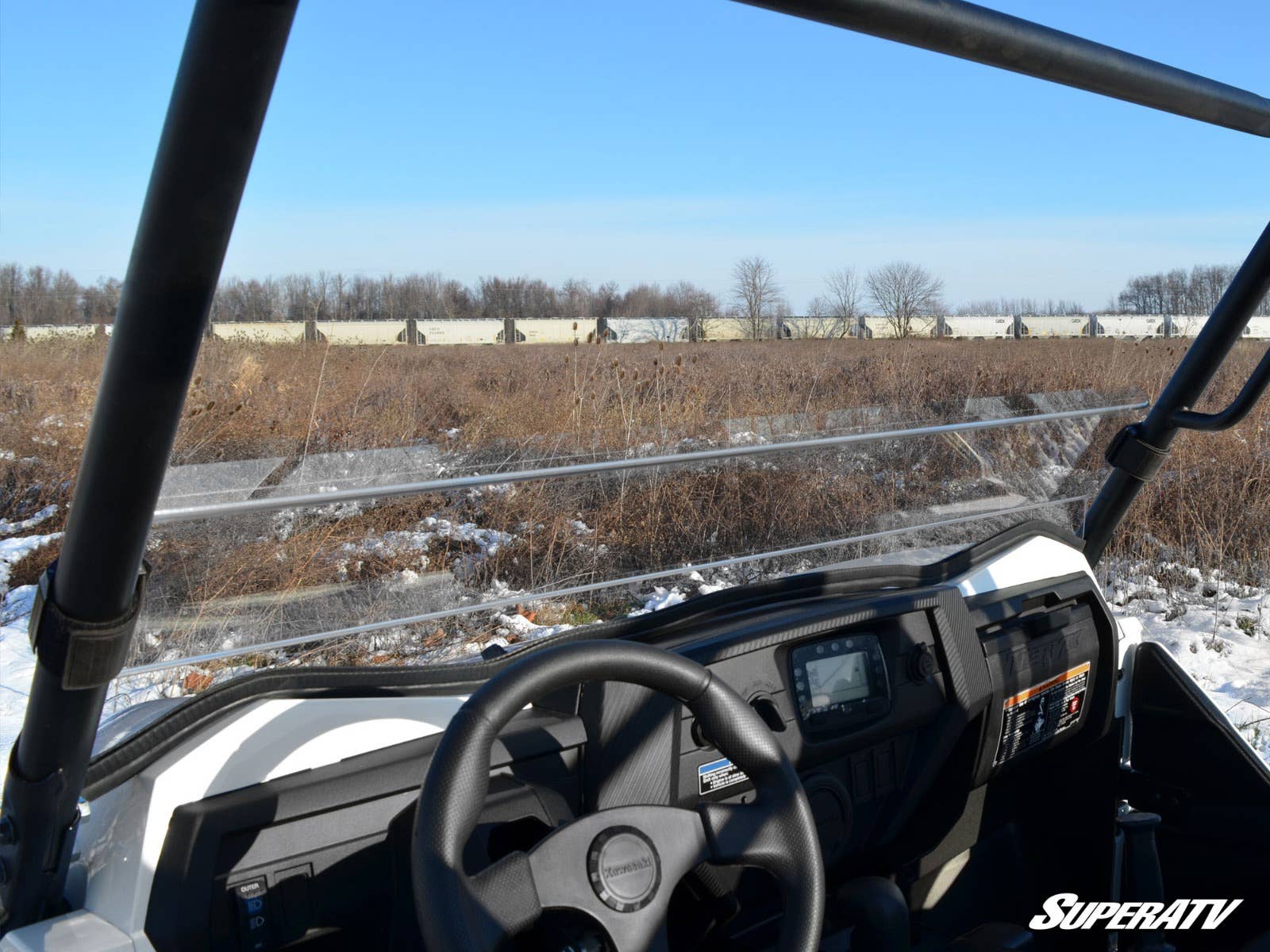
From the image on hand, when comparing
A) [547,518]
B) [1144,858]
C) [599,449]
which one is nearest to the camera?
[1144,858]

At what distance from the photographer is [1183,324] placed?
15.3 ft

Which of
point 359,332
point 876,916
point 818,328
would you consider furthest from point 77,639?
point 818,328

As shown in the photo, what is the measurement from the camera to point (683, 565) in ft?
14.4

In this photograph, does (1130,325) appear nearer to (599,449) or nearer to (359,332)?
(599,449)

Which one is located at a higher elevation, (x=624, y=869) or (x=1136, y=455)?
(x=1136, y=455)

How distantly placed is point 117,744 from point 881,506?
3643 mm

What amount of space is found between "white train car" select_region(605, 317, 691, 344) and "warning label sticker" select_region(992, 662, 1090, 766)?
4384 mm

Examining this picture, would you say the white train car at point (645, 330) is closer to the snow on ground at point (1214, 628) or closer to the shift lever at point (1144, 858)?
the snow on ground at point (1214, 628)

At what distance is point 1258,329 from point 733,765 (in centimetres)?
175

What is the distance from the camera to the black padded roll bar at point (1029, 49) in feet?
2.56

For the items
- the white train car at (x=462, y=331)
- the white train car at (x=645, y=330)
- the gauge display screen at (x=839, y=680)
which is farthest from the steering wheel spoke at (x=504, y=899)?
the white train car at (x=462, y=331)

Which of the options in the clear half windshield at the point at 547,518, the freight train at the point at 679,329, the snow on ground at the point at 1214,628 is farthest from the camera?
the freight train at the point at 679,329

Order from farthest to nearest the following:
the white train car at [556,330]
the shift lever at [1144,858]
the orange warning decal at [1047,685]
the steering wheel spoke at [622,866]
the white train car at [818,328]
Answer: the white train car at [818,328], the white train car at [556,330], the orange warning decal at [1047,685], the shift lever at [1144,858], the steering wheel spoke at [622,866]

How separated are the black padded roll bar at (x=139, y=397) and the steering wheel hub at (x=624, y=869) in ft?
2.04
